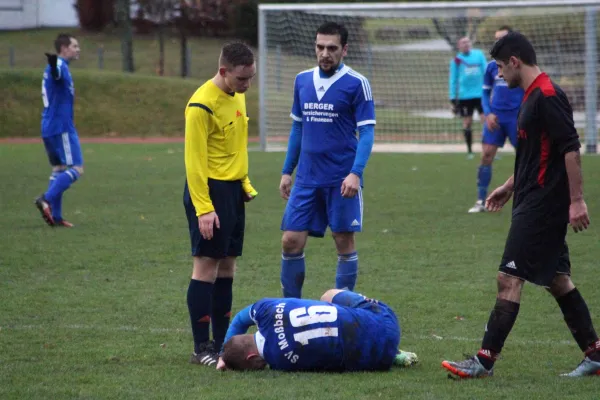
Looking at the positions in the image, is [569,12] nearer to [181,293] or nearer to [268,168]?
[268,168]

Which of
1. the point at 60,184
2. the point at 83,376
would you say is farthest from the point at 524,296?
the point at 60,184

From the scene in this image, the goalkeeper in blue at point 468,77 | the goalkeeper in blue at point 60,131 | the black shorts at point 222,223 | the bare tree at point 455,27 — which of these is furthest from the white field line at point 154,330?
the bare tree at point 455,27

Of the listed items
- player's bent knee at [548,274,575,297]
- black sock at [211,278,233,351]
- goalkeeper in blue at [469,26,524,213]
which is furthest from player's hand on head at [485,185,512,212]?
goalkeeper in blue at [469,26,524,213]

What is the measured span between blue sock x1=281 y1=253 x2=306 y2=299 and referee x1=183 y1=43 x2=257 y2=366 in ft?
2.73

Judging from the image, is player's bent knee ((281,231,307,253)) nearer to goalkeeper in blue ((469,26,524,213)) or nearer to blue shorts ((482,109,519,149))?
goalkeeper in blue ((469,26,524,213))

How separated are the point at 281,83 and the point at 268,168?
6.46 m

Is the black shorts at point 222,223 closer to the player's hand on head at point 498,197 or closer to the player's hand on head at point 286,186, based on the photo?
the player's hand on head at point 286,186

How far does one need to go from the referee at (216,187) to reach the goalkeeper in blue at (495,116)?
22.3ft

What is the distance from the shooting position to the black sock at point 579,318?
582 centimetres

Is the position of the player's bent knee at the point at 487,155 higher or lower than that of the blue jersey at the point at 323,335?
higher

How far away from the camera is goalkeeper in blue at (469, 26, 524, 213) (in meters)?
12.6

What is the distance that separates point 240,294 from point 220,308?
182 cm

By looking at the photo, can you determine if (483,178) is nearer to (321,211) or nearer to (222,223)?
(321,211)

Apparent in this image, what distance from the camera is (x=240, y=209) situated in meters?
6.31
